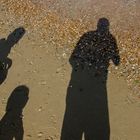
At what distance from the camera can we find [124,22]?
58.4 ft

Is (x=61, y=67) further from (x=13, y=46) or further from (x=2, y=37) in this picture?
(x=2, y=37)

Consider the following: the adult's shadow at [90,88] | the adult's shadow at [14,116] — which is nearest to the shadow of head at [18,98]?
the adult's shadow at [14,116]

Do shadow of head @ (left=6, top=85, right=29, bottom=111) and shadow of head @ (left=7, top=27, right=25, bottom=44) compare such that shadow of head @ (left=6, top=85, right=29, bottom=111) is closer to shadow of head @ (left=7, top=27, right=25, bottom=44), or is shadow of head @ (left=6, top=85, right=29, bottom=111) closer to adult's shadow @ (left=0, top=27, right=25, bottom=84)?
adult's shadow @ (left=0, top=27, right=25, bottom=84)

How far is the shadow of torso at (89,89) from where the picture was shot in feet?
35.4

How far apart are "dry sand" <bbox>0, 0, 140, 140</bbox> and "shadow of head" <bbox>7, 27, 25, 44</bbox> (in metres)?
0.18

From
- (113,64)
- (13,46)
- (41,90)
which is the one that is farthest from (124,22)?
(41,90)

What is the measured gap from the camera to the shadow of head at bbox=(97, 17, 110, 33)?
17.1 m

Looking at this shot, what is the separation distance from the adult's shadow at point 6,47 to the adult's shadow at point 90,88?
2586mm

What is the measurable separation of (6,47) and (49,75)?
3147 millimetres

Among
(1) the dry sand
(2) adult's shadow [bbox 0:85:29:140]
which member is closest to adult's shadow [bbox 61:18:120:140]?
(1) the dry sand

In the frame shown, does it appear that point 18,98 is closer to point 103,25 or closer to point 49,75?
point 49,75

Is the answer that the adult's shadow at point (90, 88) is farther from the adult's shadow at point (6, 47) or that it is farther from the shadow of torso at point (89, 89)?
the adult's shadow at point (6, 47)

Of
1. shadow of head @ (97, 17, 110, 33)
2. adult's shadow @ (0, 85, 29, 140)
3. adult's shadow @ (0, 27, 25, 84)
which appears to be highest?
shadow of head @ (97, 17, 110, 33)

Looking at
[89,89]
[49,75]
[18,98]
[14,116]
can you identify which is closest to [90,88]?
[89,89]
